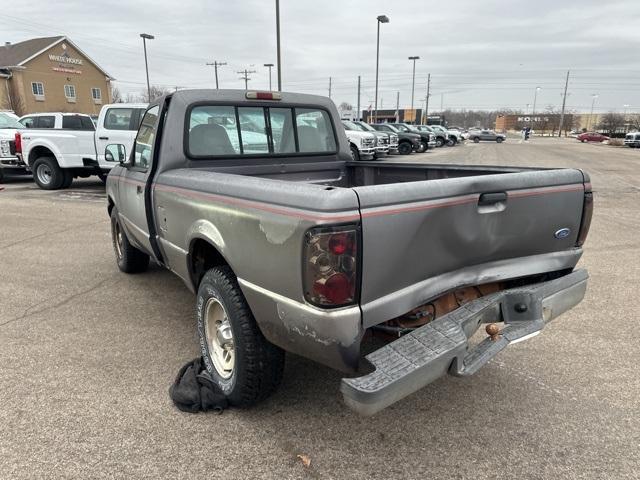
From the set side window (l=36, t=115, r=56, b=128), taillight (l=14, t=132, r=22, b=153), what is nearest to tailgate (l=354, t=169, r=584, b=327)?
taillight (l=14, t=132, r=22, b=153)

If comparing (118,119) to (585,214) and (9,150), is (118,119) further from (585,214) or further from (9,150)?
(585,214)

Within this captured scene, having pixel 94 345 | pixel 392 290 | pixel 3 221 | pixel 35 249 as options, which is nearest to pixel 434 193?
pixel 392 290

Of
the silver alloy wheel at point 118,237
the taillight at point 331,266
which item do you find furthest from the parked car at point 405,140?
the taillight at point 331,266

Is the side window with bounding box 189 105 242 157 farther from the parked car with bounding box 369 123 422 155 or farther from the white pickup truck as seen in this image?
the parked car with bounding box 369 123 422 155

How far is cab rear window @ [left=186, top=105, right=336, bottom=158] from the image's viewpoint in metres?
3.85

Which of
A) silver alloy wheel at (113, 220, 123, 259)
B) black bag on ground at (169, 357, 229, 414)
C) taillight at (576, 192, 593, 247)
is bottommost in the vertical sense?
black bag on ground at (169, 357, 229, 414)

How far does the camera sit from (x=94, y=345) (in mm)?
3861

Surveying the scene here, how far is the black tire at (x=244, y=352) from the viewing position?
2.71 meters

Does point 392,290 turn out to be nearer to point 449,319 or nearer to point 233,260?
point 449,319

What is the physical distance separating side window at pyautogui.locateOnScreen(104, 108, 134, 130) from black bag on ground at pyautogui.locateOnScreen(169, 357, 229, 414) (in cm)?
976

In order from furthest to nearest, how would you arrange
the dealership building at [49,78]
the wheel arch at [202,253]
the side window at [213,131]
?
the dealership building at [49,78] < the side window at [213,131] < the wheel arch at [202,253]

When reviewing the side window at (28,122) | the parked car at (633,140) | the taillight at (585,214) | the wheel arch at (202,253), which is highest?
the side window at (28,122)

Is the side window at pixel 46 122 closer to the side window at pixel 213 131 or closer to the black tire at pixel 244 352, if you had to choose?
the side window at pixel 213 131

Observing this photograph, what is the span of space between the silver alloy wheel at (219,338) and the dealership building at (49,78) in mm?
53682
